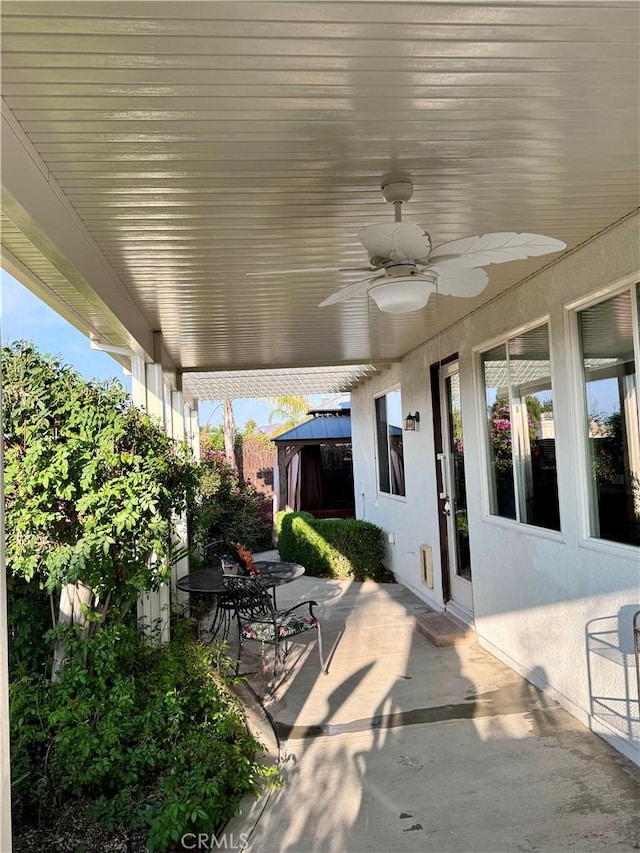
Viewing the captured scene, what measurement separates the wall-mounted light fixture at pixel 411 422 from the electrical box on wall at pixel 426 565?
1423 millimetres

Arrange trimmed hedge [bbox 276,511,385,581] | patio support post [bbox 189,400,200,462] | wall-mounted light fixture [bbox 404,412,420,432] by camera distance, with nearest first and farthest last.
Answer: wall-mounted light fixture [bbox 404,412,420,432]
trimmed hedge [bbox 276,511,385,581]
patio support post [bbox 189,400,200,462]

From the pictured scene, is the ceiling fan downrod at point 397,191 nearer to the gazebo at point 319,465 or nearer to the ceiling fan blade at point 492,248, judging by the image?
the ceiling fan blade at point 492,248

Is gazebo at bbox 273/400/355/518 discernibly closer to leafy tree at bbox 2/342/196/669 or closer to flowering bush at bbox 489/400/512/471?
flowering bush at bbox 489/400/512/471

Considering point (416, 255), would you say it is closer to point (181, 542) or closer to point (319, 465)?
point (181, 542)

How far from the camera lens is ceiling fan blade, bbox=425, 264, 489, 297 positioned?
2.62 m

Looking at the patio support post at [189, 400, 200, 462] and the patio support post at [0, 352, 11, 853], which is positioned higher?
the patio support post at [189, 400, 200, 462]

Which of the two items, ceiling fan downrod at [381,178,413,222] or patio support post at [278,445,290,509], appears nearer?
ceiling fan downrod at [381,178,413,222]

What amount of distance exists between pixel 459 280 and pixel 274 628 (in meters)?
3.38

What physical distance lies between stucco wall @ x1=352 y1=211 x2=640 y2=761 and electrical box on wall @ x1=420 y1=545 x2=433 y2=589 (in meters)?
1.37

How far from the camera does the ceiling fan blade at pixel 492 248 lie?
2.28m

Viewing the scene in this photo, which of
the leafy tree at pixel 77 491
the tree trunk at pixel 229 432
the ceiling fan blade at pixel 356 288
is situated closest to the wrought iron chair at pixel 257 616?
the leafy tree at pixel 77 491

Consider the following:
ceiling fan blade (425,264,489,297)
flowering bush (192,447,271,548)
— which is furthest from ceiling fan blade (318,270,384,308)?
flowering bush (192,447,271,548)

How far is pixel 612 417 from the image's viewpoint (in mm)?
3586

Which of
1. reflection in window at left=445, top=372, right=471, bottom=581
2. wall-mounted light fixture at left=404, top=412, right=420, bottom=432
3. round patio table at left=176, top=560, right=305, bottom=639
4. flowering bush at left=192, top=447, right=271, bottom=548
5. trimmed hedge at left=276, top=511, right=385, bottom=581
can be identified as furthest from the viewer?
flowering bush at left=192, top=447, right=271, bottom=548
